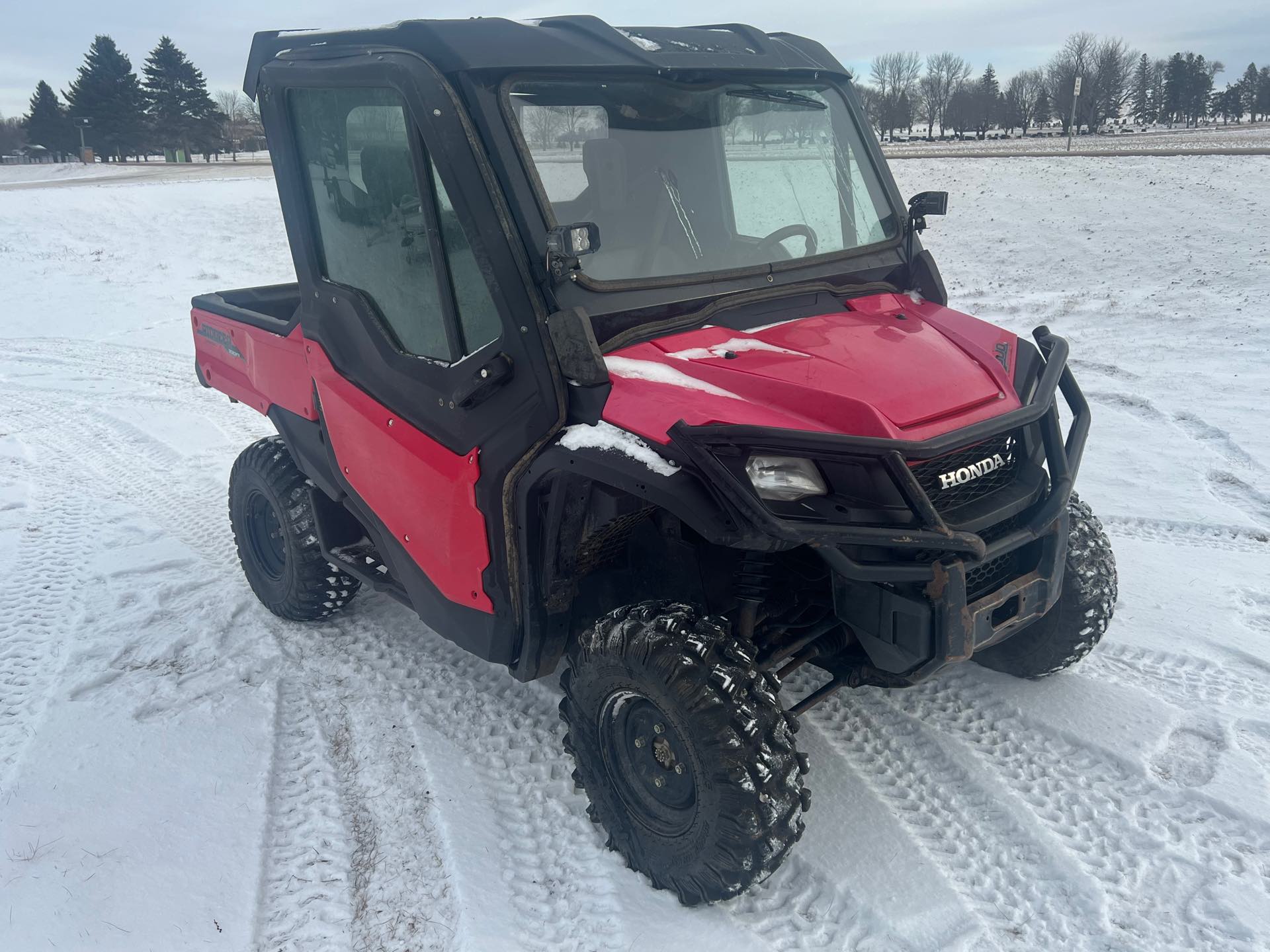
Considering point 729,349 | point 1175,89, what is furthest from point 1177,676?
point 1175,89

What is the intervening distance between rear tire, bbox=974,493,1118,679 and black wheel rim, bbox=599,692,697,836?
138cm

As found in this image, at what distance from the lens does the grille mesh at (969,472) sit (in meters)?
2.53

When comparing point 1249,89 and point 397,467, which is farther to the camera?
point 1249,89

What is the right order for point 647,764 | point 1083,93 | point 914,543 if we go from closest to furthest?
point 914,543
point 647,764
point 1083,93

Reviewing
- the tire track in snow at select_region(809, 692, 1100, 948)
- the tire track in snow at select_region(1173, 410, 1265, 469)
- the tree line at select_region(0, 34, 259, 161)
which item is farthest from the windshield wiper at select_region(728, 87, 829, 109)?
the tree line at select_region(0, 34, 259, 161)

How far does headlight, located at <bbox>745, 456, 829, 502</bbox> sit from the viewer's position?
8.02 ft

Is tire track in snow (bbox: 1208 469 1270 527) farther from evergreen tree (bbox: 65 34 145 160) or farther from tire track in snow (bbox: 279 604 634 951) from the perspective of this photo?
evergreen tree (bbox: 65 34 145 160)

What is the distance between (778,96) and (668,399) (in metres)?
1.38

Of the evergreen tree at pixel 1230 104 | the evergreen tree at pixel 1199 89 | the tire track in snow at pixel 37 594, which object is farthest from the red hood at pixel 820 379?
the evergreen tree at pixel 1230 104

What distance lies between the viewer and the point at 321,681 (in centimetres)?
383

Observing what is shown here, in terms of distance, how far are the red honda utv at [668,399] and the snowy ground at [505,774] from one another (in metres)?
0.30

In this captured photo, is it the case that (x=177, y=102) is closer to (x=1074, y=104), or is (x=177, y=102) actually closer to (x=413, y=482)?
(x=1074, y=104)

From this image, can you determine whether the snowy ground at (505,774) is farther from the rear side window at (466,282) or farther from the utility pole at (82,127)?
the utility pole at (82,127)

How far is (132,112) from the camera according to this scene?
55938 mm
